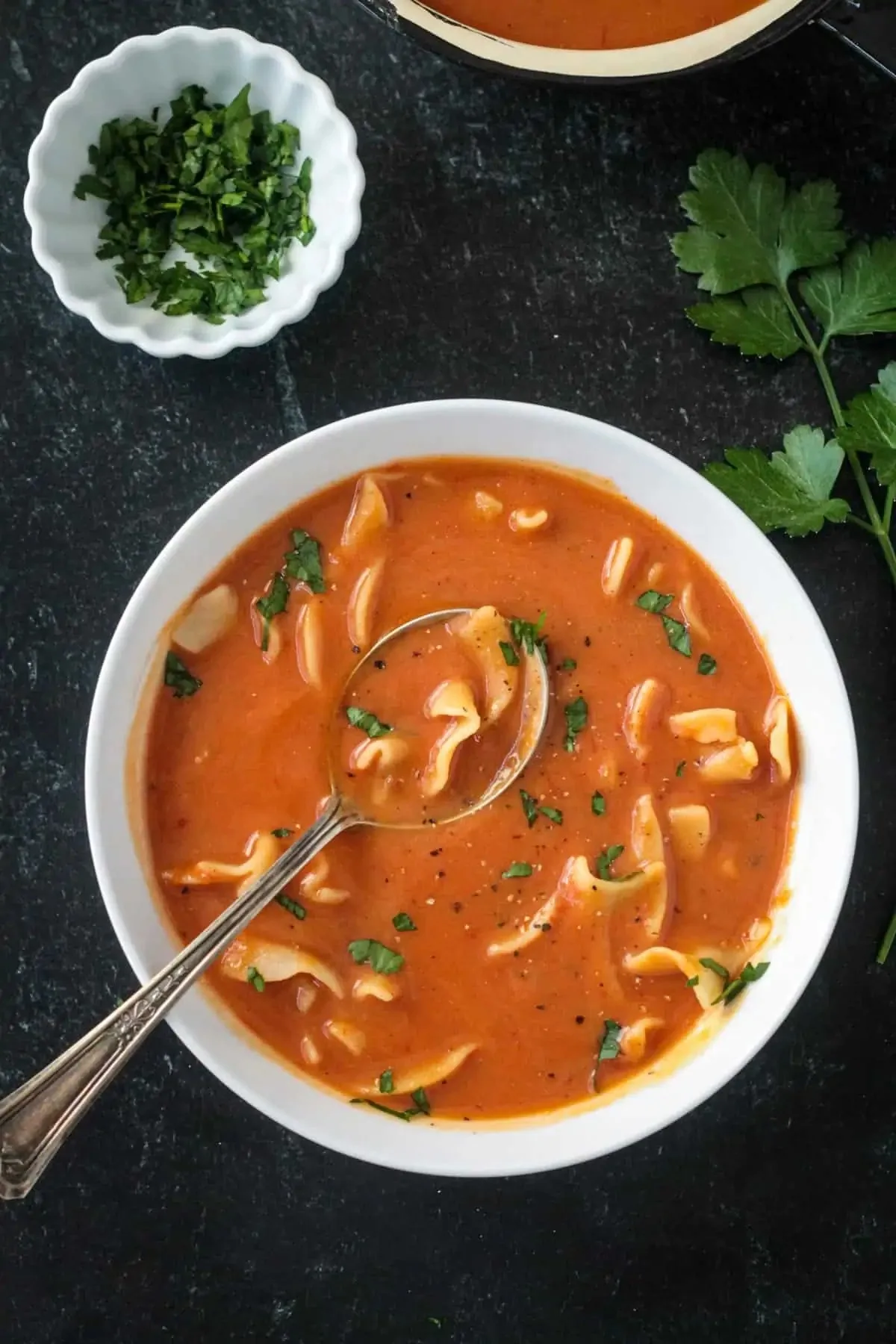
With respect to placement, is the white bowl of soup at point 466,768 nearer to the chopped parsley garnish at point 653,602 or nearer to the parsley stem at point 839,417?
the chopped parsley garnish at point 653,602

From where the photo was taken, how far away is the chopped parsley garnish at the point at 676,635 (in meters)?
2.86

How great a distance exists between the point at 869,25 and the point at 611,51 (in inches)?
19.9

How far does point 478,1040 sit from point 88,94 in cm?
228

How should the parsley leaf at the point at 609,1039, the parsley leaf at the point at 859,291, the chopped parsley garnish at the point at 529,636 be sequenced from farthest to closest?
the parsley leaf at the point at 859,291 < the parsley leaf at the point at 609,1039 < the chopped parsley garnish at the point at 529,636

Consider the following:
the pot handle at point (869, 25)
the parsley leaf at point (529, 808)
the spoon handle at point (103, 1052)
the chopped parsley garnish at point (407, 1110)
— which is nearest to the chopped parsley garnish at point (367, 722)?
the spoon handle at point (103, 1052)

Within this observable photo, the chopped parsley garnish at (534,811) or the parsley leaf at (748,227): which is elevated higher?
the parsley leaf at (748,227)

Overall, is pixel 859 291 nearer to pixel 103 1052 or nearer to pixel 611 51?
pixel 611 51

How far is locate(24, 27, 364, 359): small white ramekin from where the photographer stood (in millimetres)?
2836

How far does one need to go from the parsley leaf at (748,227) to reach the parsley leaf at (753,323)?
0.13ft

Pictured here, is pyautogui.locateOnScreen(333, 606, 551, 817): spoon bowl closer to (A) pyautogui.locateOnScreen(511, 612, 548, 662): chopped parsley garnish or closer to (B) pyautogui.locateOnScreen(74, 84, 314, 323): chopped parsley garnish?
(A) pyautogui.locateOnScreen(511, 612, 548, 662): chopped parsley garnish

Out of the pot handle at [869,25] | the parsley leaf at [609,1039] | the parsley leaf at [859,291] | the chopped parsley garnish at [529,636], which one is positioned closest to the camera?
the pot handle at [869,25]

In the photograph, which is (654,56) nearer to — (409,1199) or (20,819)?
(20,819)

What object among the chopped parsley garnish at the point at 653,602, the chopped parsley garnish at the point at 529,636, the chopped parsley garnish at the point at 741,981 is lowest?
the chopped parsley garnish at the point at 741,981

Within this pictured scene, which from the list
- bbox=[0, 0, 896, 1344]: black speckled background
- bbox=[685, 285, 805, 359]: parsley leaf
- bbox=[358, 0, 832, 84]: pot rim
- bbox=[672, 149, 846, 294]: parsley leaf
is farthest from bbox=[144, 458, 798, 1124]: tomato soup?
bbox=[358, 0, 832, 84]: pot rim
